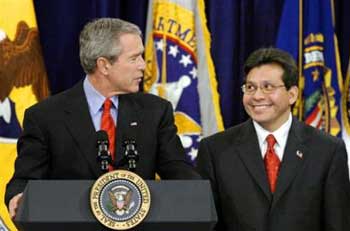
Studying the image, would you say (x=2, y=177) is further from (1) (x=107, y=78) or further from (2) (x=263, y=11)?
(2) (x=263, y=11)

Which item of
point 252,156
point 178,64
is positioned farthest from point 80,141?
point 178,64

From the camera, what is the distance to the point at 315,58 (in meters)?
4.73

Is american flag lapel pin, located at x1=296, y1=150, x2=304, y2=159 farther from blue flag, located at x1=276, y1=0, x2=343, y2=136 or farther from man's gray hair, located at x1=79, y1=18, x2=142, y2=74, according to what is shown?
blue flag, located at x1=276, y1=0, x2=343, y2=136

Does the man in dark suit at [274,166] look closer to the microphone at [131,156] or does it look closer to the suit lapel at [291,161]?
the suit lapel at [291,161]

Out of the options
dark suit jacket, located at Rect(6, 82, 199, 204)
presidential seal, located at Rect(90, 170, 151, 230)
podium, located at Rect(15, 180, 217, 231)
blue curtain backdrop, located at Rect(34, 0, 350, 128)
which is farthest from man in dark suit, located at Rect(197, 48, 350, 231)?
blue curtain backdrop, located at Rect(34, 0, 350, 128)

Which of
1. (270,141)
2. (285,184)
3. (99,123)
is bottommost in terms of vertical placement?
(285,184)

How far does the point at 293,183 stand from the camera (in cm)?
335

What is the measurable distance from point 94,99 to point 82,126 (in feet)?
0.43

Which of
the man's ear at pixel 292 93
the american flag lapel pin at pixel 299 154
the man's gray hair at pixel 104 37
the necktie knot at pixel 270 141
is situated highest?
the man's gray hair at pixel 104 37

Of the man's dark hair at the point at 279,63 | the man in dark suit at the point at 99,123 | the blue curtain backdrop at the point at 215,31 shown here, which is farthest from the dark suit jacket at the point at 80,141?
the blue curtain backdrop at the point at 215,31

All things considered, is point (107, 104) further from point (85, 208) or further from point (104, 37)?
point (85, 208)

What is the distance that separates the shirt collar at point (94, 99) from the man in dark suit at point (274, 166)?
60 cm

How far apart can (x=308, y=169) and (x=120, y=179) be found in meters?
1.23

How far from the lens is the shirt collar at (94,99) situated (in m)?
3.03
